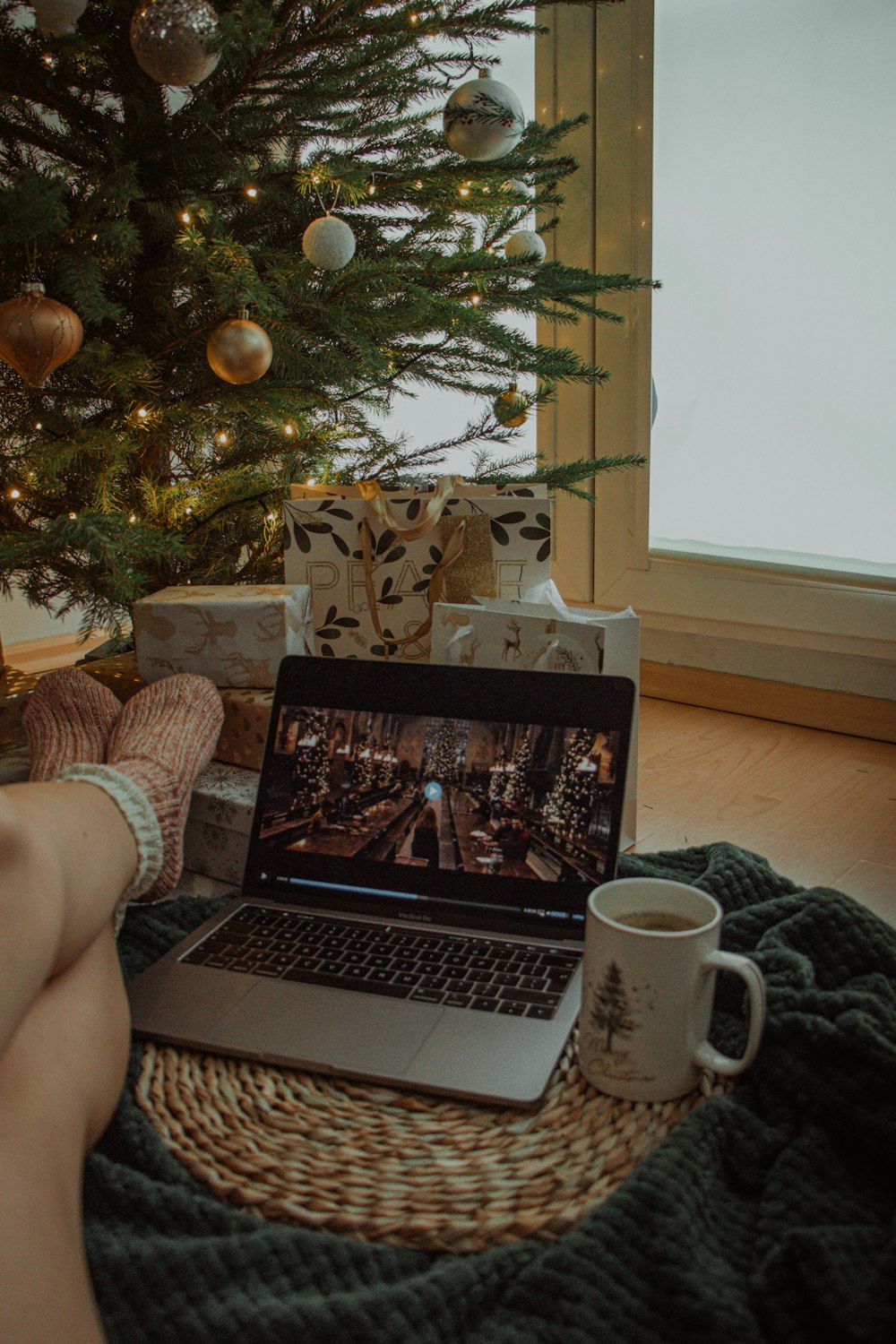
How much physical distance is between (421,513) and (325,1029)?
0.58m

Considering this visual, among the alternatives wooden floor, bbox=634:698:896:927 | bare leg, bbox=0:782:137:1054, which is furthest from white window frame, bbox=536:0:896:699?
bare leg, bbox=0:782:137:1054

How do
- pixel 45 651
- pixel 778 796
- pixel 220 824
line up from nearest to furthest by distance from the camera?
1. pixel 220 824
2. pixel 778 796
3. pixel 45 651

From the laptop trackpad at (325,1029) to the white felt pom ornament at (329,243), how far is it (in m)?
0.69

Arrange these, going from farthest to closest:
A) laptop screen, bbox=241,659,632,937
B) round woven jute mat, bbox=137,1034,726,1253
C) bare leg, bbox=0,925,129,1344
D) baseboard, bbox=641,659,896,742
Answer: baseboard, bbox=641,659,896,742 < laptop screen, bbox=241,659,632,937 < round woven jute mat, bbox=137,1034,726,1253 < bare leg, bbox=0,925,129,1344

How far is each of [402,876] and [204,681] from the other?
330 mm

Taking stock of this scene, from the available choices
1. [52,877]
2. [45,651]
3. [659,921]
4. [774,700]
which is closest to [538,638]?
[659,921]

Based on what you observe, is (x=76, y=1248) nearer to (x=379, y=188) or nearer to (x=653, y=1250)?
(x=653, y=1250)

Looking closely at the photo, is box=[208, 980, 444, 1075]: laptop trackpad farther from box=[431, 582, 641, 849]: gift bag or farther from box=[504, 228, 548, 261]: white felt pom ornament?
box=[504, 228, 548, 261]: white felt pom ornament

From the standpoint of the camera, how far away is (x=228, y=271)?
1.05 m

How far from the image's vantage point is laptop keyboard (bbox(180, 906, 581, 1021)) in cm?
66

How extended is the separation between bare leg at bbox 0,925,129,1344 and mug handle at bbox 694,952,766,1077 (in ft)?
1.10

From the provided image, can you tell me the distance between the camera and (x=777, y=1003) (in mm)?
607

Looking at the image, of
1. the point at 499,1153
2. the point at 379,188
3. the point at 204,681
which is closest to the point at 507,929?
the point at 499,1153

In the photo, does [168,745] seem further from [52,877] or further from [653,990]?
[653,990]
